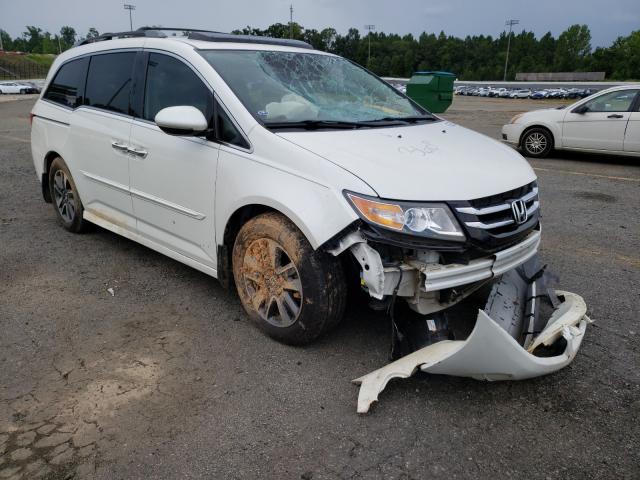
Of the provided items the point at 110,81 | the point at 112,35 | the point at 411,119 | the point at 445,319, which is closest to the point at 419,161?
the point at 445,319

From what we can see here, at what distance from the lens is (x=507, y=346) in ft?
8.23

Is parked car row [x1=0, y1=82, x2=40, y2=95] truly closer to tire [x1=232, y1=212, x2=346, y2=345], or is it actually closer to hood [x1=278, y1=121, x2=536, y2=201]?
tire [x1=232, y1=212, x2=346, y2=345]

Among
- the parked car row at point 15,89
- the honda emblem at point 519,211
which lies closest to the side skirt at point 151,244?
the honda emblem at point 519,211

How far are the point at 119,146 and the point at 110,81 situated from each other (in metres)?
0.68

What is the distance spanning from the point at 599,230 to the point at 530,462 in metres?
4.07

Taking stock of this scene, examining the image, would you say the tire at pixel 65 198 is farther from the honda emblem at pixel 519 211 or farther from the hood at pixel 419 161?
the honda emblem at pixel 519 211

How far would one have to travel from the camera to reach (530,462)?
7.76 ft

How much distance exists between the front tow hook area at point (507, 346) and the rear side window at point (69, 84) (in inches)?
147

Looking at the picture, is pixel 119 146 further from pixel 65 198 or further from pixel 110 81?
pixel 65 198

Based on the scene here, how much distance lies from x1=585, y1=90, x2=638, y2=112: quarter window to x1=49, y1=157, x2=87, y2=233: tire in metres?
9.17

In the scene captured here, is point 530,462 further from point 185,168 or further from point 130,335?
point 185,168

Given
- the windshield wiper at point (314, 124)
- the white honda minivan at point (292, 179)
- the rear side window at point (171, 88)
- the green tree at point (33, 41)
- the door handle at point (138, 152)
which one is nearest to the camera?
the white honda minivan at point (292, 179)

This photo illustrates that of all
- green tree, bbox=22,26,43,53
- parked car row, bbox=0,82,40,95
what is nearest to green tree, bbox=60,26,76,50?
green tree, bbox=22,26,43,53

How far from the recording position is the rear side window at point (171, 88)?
355 cm
